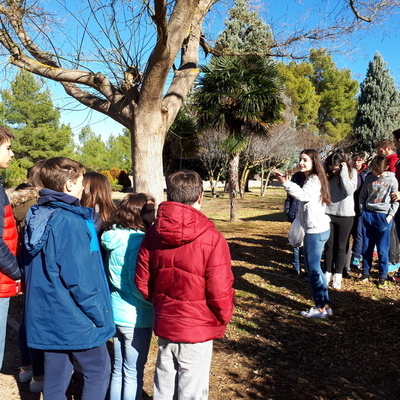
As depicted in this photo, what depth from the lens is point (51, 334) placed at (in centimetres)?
221

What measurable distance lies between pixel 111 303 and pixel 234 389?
1286mm

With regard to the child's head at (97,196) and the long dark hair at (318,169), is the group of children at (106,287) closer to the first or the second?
the child's head at (97,196)

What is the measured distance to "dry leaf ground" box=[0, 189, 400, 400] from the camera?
9.89ft

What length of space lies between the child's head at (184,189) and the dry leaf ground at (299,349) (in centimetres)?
162

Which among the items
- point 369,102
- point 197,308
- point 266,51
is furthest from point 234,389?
point 369,102

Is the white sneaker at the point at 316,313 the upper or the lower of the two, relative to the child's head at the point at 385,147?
lower

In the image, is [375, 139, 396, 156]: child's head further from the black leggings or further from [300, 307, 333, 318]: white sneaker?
[300, 307, 333, 318]: white sneaker

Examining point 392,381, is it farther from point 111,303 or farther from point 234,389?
point 111,303

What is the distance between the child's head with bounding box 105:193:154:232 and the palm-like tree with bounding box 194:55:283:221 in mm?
10931

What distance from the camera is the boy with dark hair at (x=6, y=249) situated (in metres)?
2.51

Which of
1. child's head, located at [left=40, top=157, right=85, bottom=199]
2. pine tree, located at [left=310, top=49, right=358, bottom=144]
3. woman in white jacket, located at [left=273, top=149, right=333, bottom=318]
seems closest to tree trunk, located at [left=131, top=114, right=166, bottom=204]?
woman in white jacket, located at [left=273, top=149, right=333, bottom=318]

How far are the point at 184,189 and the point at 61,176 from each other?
2.40 feet

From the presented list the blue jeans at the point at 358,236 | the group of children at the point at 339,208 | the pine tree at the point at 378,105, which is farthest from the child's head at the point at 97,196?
the pine tree at the point at 378,105

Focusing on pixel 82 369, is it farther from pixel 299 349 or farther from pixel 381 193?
pixel 381 193
